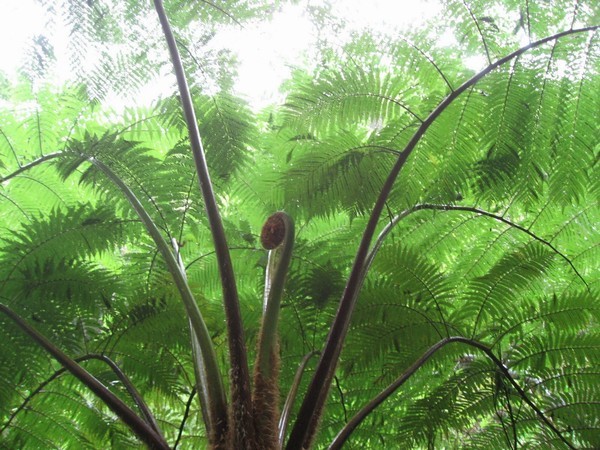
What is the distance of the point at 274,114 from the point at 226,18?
50 cm

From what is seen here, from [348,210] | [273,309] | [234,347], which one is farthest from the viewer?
[348,210]

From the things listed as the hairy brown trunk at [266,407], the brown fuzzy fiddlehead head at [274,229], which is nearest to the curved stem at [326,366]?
the hairy brown trunk at [266,407]

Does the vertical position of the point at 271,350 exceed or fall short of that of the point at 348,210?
it falls short

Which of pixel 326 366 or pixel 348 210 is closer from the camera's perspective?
pixel 326 366

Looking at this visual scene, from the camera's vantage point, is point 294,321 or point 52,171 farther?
point 52,171

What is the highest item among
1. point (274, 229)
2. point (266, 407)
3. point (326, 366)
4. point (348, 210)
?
point (348, 210)

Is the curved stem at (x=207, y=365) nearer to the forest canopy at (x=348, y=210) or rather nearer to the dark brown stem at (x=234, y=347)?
the dark brown stem at (x=234, y=347)

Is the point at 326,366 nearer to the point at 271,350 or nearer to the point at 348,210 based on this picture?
the point at 271,350

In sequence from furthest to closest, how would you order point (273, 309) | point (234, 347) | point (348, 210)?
point (348, 210)
point (273, 309)
point (234, 347)

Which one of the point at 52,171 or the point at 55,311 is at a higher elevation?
the point at 52,171

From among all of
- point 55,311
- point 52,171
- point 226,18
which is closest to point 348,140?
point 226,18

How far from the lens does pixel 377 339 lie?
1.50 m

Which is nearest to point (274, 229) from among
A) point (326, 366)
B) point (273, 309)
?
point (273, 309)

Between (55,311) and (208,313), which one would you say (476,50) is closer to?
(208,313)
